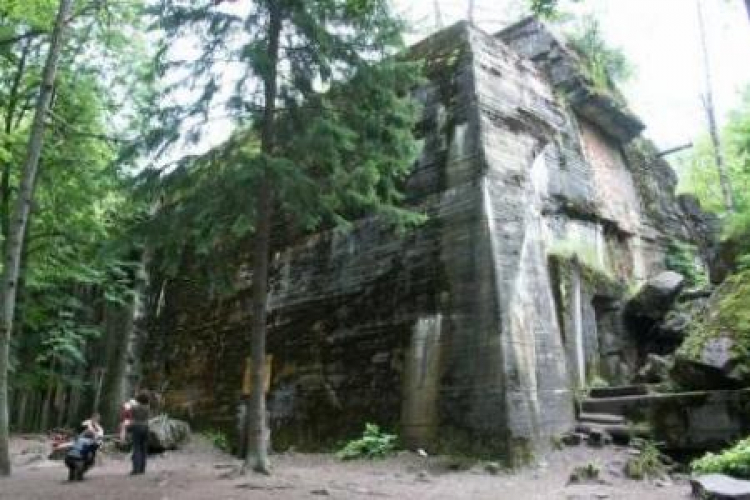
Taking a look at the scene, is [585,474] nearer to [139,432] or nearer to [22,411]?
[139,432]

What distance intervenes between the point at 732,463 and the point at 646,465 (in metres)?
1.69

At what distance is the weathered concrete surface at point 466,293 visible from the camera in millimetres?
10125

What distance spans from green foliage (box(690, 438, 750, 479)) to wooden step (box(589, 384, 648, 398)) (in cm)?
331

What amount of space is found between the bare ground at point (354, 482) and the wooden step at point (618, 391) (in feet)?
4.43

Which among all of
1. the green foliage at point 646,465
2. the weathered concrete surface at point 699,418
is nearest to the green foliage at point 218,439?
the green foliage at point 646,465

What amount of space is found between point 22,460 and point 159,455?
2.31 metres

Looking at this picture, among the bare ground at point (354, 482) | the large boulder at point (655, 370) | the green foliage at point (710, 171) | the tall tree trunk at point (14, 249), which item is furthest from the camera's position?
the green foliage at point (710, 171)

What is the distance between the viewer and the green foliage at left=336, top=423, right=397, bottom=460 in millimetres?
10281

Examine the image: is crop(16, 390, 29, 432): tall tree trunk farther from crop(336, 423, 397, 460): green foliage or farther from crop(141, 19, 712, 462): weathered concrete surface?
crop(336, 423, 397, 460): green foliage

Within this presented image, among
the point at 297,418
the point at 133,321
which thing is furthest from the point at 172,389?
the point at 297,418

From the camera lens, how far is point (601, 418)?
10.6 metres

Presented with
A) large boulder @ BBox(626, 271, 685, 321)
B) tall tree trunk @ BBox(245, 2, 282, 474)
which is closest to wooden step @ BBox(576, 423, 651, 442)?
large boulder @ BBox(626, 271, 685, 321)

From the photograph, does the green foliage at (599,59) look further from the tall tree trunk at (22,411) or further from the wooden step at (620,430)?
the tall tree trunk at (22,411)

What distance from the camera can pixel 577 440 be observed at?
32.9 ft
